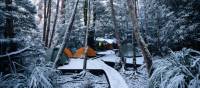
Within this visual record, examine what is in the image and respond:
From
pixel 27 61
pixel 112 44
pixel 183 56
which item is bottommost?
pixel 112 44

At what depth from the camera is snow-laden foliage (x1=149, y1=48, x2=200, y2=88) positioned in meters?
5.04

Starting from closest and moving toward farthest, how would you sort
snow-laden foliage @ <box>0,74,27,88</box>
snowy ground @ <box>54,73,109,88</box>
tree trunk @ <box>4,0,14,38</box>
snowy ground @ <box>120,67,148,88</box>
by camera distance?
snow-laden foliage @ <box>0,74,27,88</box> < tree trunk @ <box>4,0,14,38</box> < snowy ground @ <box>54,73,109,88</box> < snowy ground @ <box>120,67,148,88</box>

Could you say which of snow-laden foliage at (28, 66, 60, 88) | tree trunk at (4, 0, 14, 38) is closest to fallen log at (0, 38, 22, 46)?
tree trunk at (4, 0, 14, 38)

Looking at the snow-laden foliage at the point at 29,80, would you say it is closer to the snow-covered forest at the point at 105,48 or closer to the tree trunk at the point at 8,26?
the snow-covered forest at the point at 105,48

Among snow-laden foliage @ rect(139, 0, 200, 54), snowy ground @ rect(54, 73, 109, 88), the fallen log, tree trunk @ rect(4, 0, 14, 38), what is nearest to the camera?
the fallen log

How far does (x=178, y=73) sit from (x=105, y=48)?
19704mm

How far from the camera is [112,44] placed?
83.8ft

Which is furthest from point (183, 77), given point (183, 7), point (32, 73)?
point (183, 7)

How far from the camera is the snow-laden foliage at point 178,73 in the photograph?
5.04 meters

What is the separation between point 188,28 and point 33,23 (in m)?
9.32

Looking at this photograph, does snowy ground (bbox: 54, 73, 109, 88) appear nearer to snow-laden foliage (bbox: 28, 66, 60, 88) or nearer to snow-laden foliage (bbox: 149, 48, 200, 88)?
snow-laden foliage (bbox: 28, 66, 60, 88)

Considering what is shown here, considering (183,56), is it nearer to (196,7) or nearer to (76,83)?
(76,83)

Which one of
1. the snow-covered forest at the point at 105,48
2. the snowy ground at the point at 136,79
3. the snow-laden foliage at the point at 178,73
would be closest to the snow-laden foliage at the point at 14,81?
the snow-covered forest at the point at 105,48

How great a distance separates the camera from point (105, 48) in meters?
25.0
